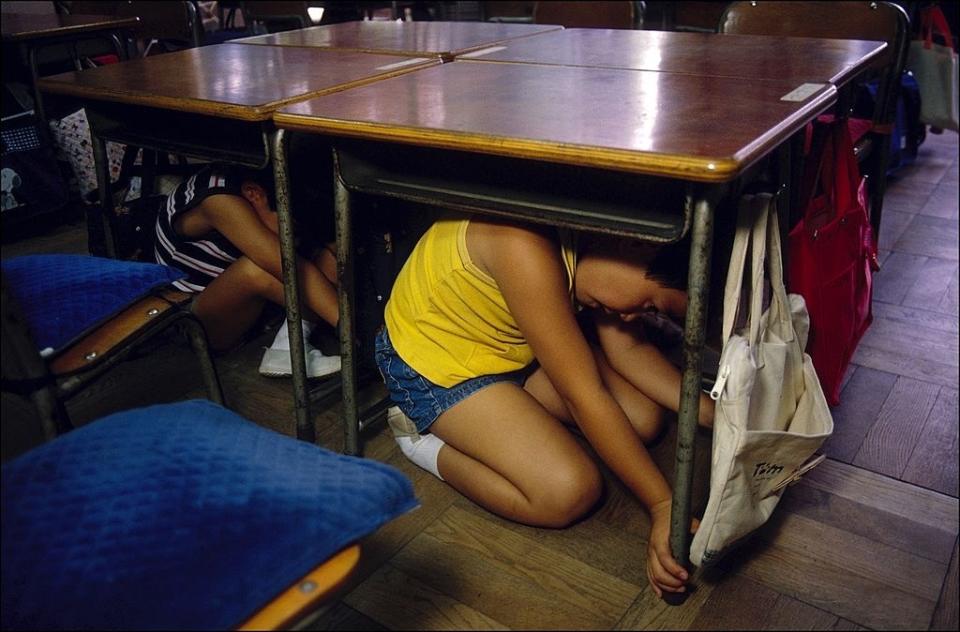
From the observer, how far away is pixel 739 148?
2.95ft

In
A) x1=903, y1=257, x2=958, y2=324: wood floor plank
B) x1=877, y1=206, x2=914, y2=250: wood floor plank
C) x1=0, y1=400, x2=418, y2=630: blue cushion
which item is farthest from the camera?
x1=877, y1=206, x2=914, y2=250: wood floor plank

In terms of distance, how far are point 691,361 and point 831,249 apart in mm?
500

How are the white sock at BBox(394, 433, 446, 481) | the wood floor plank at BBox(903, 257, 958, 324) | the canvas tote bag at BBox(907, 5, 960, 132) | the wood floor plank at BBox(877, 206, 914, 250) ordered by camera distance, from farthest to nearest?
the canvas tote bag at BBox(907, 5, 960, 132)
the wood floor plank at BBox(877, 206, 914, 250)
the wood floor plank at BBox(903, 257, 958, 324)
the white sock at BBox(394, 433, 446, 481)

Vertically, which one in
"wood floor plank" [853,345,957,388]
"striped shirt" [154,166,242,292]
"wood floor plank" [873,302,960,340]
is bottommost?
"wood floor plank" [853,345,957,388]

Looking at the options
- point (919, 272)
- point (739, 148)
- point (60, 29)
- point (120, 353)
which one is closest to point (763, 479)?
point (739, 148)

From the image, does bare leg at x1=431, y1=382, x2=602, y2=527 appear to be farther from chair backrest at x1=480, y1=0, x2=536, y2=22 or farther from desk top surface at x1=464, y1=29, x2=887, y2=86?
chair backrest at x1=480, y1=0, x2=536, y2=22

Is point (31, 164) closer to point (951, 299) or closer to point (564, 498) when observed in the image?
point (564, 498)

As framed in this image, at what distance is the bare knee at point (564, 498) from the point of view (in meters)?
1.29

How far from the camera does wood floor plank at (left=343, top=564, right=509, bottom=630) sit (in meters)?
1.15

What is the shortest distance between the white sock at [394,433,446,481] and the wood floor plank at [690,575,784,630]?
1.66 ft

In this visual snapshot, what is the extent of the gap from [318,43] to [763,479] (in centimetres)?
141

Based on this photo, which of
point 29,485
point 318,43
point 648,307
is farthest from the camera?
point 318,43

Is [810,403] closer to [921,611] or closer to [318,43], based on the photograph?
[921,611]

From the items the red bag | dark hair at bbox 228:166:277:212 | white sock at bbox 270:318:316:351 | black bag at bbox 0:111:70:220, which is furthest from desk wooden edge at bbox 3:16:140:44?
the red bag
